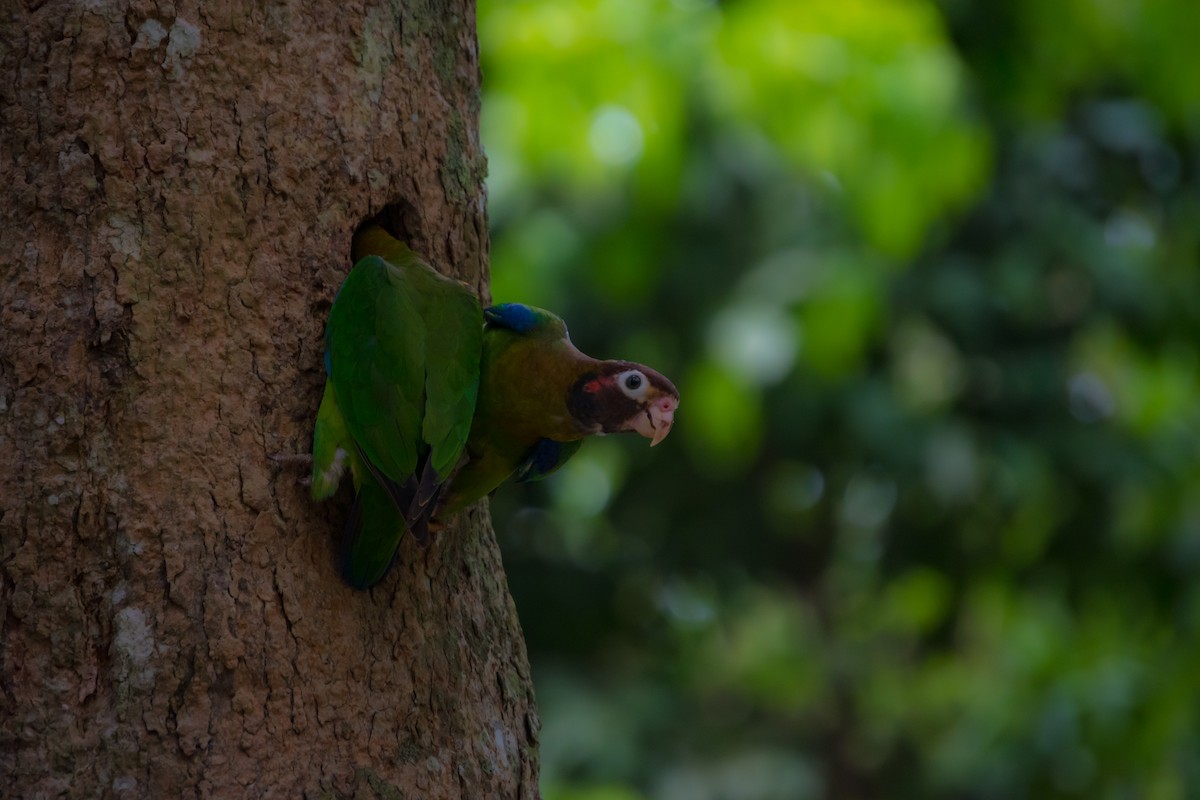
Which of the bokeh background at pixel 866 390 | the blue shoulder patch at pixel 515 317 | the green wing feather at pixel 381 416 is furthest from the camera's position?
the bokeh background at pixel 866 390

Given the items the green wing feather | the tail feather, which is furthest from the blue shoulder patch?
the tail feather

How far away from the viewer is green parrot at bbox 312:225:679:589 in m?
2.39

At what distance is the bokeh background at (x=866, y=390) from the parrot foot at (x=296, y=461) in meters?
1.85

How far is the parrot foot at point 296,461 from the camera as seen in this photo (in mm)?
2420

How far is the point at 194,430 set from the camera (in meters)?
2.37

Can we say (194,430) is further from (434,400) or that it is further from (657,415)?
(657,415)

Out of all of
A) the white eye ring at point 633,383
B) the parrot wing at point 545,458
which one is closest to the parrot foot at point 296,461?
the parrot wing at point 545,458

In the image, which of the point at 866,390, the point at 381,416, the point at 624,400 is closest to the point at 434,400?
the point at 381,416

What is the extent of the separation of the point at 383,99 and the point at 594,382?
685 mm

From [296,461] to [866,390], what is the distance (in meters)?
4.83

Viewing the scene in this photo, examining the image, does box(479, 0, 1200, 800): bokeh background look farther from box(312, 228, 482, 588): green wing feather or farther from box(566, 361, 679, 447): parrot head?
box(312, 228, 482, 588): green wing feather

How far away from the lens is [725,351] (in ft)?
17.6

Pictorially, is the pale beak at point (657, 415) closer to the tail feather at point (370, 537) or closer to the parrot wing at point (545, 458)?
the parrot wing at point (545, 458)

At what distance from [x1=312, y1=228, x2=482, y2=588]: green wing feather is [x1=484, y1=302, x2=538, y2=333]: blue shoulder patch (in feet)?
0.90
